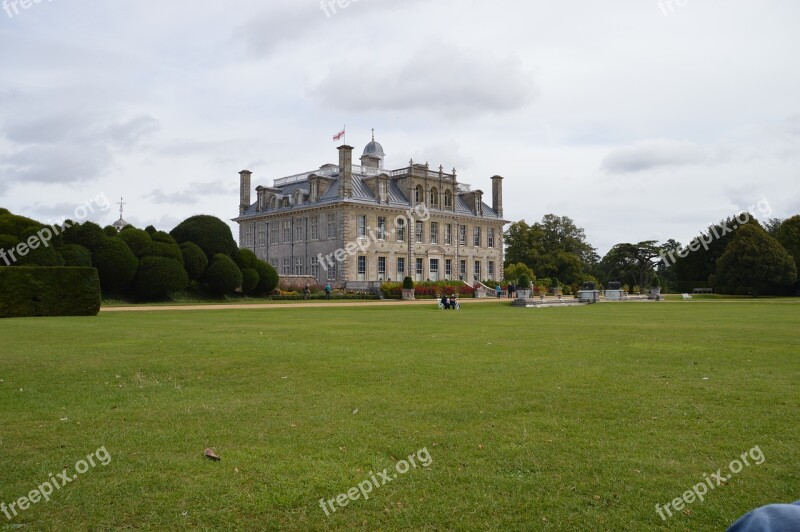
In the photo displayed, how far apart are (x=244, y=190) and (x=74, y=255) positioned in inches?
1340

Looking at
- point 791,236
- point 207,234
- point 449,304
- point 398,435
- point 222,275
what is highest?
point 791,236

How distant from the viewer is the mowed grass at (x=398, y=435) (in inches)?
170

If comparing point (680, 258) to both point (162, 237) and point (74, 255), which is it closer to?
point (162, 237)

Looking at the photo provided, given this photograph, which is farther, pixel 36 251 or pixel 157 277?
pixel 157 277

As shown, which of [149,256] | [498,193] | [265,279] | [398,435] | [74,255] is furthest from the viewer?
[498,193]

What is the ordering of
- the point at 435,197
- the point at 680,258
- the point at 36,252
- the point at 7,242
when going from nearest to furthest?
1. the point at 7,242
2. the point at 36,252
3. the point at 435,197
4. the point at 680,258

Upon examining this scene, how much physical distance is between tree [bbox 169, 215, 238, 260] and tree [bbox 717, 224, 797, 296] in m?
43.9

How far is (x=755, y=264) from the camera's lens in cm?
5603

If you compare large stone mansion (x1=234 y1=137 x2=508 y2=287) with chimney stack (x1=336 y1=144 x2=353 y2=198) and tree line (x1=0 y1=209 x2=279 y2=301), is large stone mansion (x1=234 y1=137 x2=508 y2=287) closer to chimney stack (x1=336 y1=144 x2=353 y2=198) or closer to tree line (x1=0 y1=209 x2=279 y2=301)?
chimney stack (x1=336 y1=144 x2=353 y2=198)

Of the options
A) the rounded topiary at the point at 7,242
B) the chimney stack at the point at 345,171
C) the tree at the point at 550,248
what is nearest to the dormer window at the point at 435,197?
the chimney stack at the point at 345,171

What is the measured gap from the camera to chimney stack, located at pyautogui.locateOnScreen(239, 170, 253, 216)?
6350 cm

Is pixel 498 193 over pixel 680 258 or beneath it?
over

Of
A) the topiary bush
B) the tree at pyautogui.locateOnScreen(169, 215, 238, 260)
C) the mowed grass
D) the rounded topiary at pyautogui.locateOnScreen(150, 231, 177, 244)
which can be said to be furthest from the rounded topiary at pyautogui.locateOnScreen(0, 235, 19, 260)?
the mowed grass

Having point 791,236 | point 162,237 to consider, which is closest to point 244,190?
point 162,237
